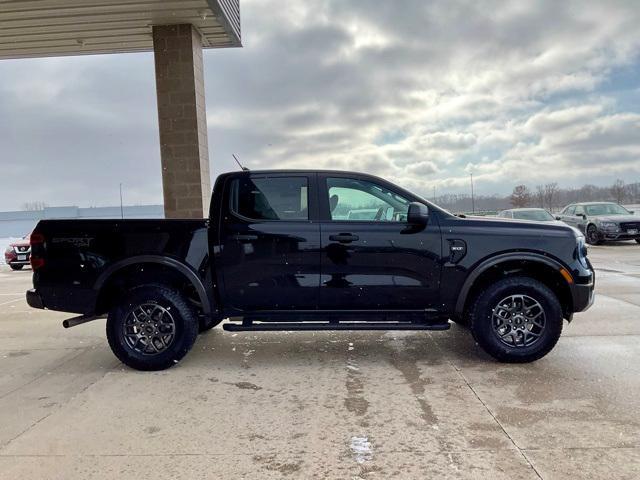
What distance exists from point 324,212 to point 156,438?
255 centimetres

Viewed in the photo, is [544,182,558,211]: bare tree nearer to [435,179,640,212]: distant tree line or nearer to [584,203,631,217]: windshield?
[435,179,640,212]: distant tree line

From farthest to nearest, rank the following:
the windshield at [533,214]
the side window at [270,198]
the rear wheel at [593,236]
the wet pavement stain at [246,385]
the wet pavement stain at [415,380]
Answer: the rear wheel at [593,236]
the windshield at [533,214]
the side window at [270,198]
the wet pavement stain at [246,385]
the wet pavement stain at [415,380]

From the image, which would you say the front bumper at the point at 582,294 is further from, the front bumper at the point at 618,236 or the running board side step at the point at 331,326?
the front bumper at the point at 618,236

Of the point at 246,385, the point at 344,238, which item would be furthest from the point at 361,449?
the point at 344,238

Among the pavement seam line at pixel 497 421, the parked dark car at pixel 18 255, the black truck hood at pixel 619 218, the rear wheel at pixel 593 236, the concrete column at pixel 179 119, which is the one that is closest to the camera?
the pavement seam line at pixel 497 421

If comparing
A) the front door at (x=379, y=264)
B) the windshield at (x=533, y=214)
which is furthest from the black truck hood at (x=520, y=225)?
→ the windshield at (x=533, y=214)

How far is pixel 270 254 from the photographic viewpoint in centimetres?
482

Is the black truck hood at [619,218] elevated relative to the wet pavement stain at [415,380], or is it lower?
elevated

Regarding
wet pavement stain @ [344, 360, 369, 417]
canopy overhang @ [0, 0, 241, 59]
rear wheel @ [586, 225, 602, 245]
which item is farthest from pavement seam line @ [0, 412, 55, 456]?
rear wheel @ [586, 225, 602, 245]

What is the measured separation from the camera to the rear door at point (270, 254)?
481 cm

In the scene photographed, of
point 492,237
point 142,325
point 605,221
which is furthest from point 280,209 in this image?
point 605,221

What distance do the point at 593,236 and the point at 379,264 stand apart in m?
16.7

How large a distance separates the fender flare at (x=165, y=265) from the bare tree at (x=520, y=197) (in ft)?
157

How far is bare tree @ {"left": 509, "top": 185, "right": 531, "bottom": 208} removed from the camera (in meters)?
48.5
